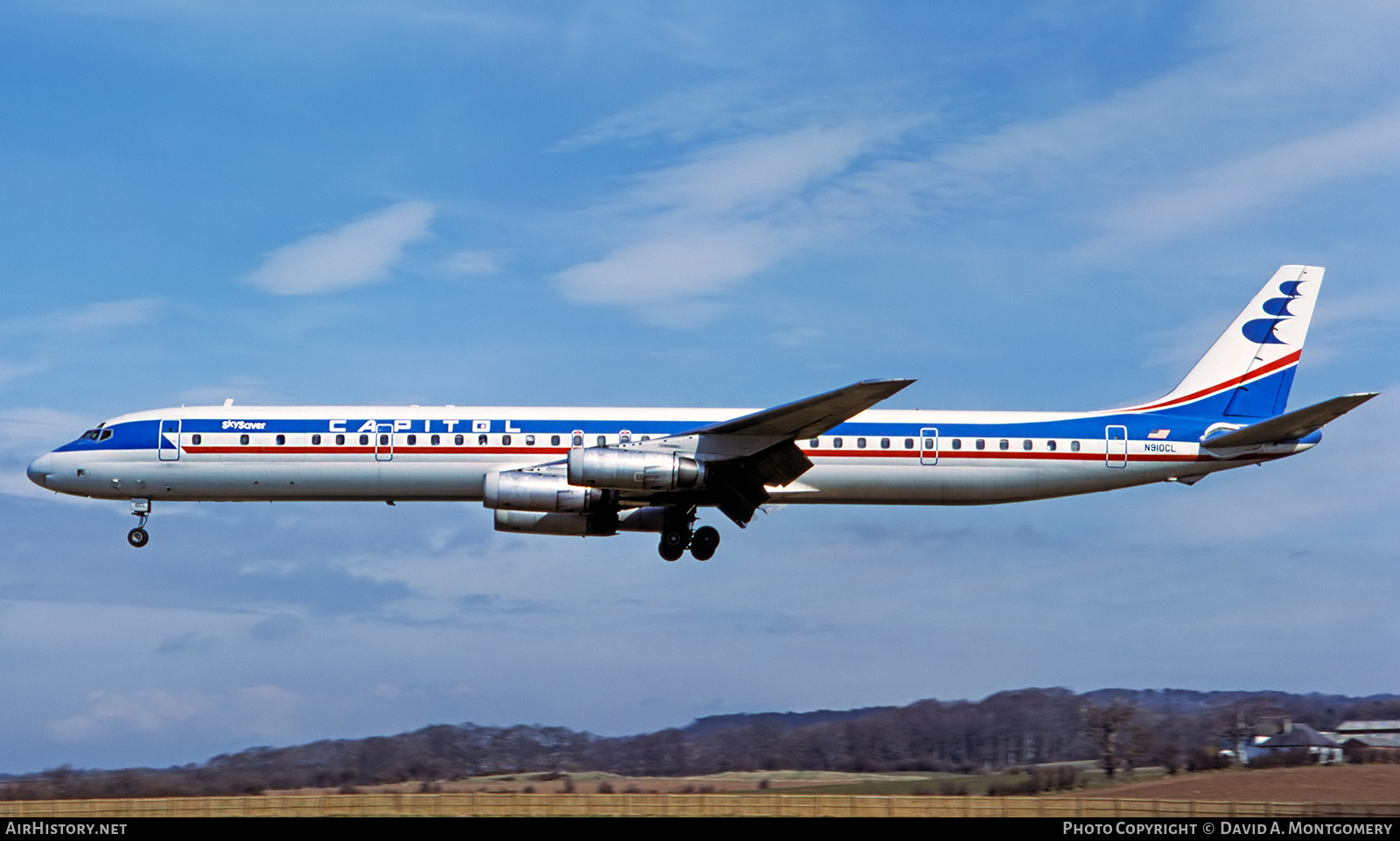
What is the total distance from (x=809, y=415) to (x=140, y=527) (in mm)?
16741

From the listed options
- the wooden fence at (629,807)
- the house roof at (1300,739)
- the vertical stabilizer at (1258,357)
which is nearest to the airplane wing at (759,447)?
the wooden fence at (629,807)

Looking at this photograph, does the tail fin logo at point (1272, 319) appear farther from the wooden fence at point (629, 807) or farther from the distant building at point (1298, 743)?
the wooden fence at point (629, 807)

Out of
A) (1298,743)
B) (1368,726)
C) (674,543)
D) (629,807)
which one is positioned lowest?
(629,807)

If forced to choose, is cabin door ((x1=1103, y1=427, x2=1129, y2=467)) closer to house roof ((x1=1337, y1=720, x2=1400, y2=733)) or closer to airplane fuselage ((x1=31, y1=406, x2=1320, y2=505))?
airplane fuselage ((x1=31, y1=406, x2=1320, y2=505))

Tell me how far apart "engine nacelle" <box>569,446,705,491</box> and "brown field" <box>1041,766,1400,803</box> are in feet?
36.2

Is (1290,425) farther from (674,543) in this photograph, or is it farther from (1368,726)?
(674,543)

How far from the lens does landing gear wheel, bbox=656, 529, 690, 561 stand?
4034cm

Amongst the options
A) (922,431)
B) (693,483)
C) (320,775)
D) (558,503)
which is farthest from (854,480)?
(320,775)

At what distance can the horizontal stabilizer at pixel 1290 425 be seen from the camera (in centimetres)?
3734

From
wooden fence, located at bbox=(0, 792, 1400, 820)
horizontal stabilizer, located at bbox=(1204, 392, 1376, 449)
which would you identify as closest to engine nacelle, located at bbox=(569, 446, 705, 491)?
wooden fence, located at bbox=(0, 792, 1400, 820)

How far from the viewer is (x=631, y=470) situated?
3722 centimetres

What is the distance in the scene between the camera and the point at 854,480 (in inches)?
1580

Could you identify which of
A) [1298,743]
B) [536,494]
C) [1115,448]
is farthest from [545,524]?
[1298,743]

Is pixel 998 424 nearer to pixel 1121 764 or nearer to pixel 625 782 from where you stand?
pixel 1121 764
